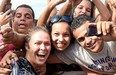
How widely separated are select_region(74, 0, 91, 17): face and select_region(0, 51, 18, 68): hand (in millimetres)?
885

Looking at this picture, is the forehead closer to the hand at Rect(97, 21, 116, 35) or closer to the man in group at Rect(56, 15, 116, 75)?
the man in group at Rect(56, 15, 116, 75)

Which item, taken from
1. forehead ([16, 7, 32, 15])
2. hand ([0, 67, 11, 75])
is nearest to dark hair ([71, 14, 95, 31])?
hand ([0, 67, 11, 75])

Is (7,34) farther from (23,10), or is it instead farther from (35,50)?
(23,10)

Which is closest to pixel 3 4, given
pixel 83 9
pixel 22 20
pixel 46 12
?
pixel 22 20

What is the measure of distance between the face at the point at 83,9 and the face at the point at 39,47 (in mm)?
639

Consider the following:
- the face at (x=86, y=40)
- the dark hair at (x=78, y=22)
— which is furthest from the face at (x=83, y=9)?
the face at (x=86, y=40)

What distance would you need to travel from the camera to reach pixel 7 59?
7.15 ft

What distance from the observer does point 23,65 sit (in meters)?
2.26

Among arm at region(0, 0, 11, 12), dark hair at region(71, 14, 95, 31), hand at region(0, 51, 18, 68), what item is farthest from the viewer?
arm at region(0, 0, 11, 12)

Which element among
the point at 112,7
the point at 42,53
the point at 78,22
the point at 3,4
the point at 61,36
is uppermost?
the point at 3,4

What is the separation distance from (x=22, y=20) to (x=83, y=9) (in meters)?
0.63

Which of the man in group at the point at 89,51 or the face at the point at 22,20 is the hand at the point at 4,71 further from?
the face at the point at 22,20

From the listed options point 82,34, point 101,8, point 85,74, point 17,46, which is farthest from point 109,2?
point 17,46

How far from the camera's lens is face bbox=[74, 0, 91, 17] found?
2873 millimetres
